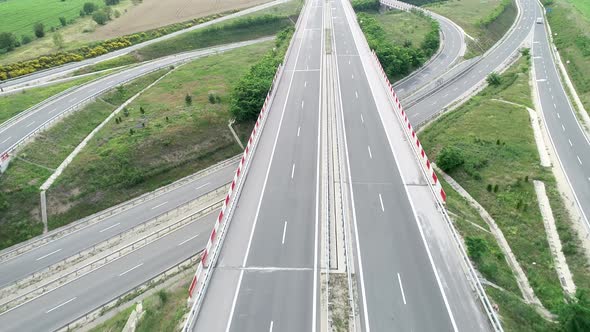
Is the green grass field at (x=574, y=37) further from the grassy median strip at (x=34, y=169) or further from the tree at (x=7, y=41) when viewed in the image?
the tree at (x=7, y=41)

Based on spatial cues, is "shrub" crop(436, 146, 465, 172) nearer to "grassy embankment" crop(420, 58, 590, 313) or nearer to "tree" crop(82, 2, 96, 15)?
"grassy embankment" crop(420, 58, 590, 313)

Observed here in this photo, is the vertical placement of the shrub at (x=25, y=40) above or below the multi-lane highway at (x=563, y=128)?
above

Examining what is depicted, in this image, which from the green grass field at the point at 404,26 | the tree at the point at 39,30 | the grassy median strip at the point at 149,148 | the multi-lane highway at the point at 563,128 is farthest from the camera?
the tree at the point at 39,30

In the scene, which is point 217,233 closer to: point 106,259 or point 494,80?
point 106,259

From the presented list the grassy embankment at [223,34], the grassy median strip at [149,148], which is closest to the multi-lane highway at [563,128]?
the grassy median strip at [149,148]

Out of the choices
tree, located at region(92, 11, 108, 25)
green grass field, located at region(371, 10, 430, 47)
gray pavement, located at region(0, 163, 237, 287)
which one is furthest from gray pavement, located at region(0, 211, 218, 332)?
tree, located at region(92, 11, 108, 25)

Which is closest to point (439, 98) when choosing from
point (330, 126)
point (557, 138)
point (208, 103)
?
point (557, 138)

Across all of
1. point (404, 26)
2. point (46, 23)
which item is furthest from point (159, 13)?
point (404, 26)
